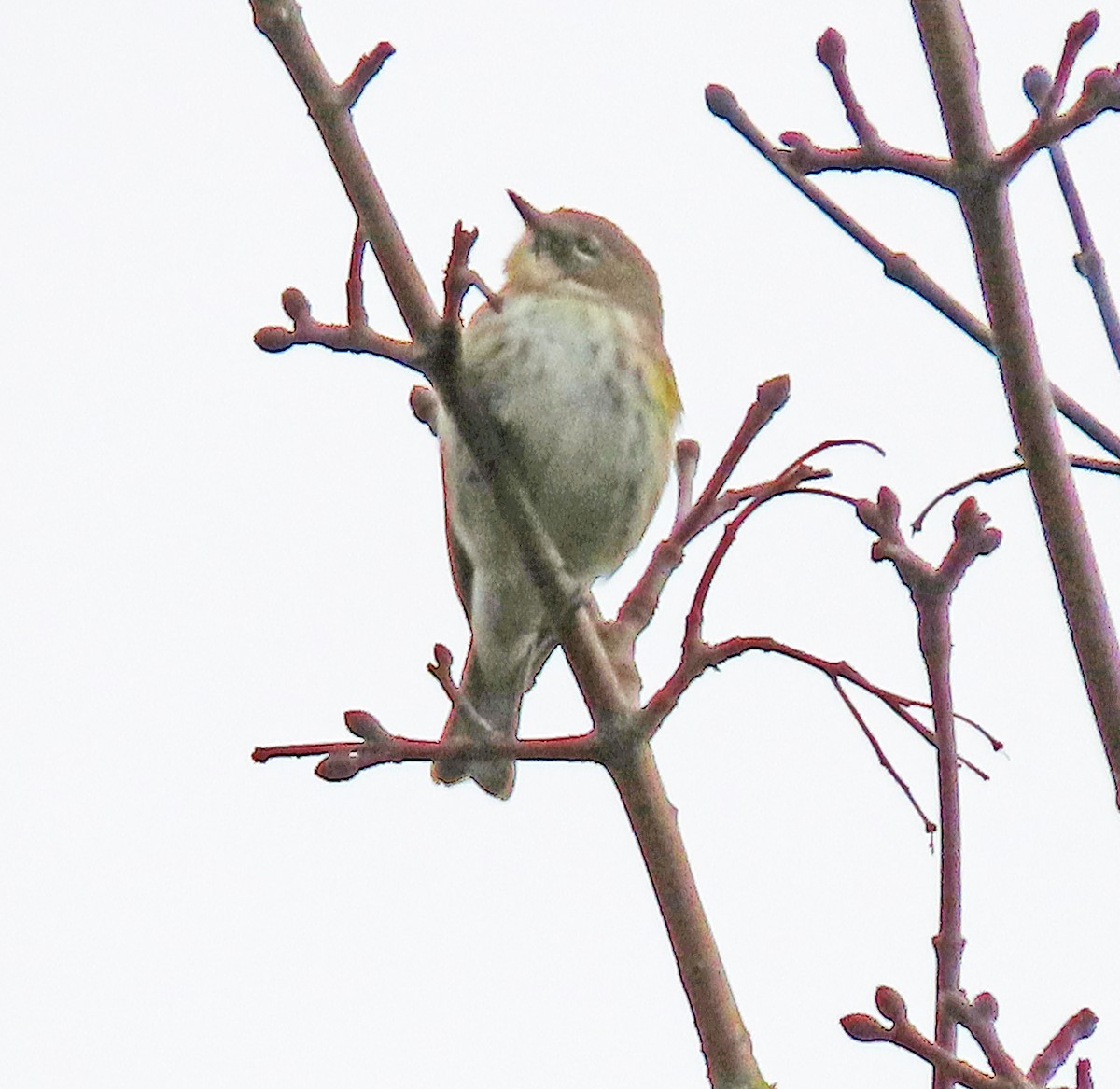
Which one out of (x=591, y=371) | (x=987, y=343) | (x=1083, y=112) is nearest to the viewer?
(x=1083, y=112)

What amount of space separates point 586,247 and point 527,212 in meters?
0.29

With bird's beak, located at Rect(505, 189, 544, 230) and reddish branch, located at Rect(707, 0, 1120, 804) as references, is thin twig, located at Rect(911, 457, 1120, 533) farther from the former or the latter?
bird's beak, located at Rect(505, 189, 544, 230)

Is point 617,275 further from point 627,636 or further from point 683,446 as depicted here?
point 627,636

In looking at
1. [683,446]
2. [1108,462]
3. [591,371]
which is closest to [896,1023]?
[1108,462]

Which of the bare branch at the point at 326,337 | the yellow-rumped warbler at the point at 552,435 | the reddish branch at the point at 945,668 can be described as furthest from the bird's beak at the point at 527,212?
the reddish branch at the point at 945,668

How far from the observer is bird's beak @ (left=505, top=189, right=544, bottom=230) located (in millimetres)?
5016

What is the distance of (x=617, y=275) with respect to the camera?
5379 mm

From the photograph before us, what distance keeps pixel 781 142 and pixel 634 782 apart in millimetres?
974

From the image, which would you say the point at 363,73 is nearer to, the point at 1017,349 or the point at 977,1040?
the point at 1017,349

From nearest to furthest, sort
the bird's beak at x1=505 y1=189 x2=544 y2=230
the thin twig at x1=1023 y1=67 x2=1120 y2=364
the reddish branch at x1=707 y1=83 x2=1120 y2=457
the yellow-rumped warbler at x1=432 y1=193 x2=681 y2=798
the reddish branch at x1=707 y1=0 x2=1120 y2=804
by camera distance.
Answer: the reddish branch at x1=707 y1=0 x2=1120 y2=804, the reddish branch at x1=707 y1=83 x2=1120 y2=457, the thin twig at x1=1023 y1=67 x2=1120 y2=364, the yellow-rumped warbler at x1=432 y1=193 x2=681 y2=798, the bird's beak at x1=505 y1=189 x2=544 y2=230

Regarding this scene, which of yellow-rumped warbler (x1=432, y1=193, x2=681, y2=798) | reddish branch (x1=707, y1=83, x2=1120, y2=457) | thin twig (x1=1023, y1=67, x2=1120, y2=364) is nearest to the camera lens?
reddish branch (x1=707, y1=83, x2=1120, y2=457)

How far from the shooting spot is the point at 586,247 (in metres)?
5.38

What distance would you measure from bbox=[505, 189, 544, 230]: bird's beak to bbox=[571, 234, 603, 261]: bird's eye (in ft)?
0.44

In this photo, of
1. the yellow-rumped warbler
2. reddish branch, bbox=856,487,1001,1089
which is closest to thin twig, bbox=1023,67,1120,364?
reddish branch, bbox=856,487,1001,1089
